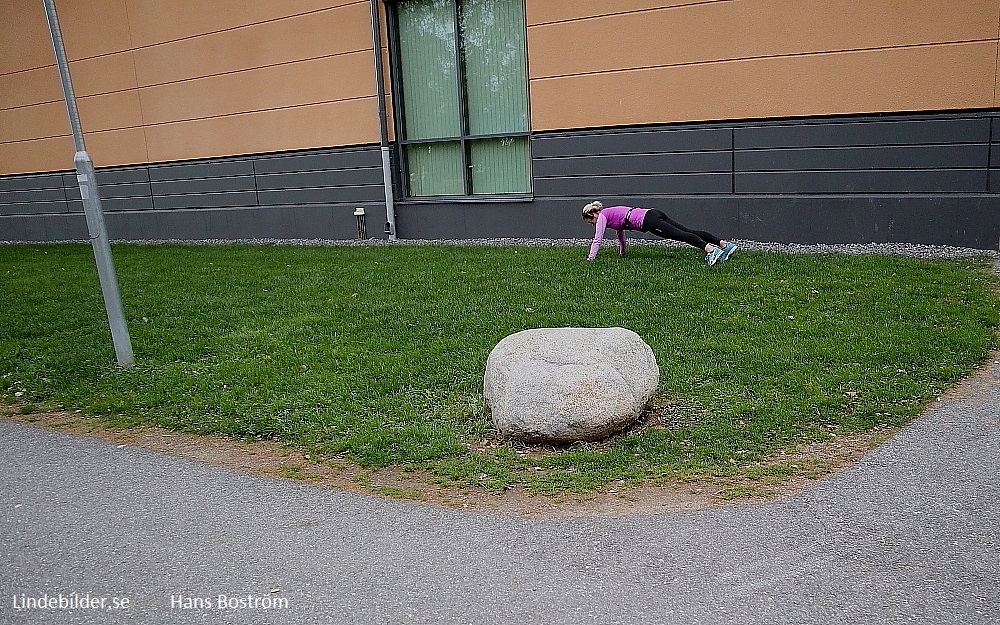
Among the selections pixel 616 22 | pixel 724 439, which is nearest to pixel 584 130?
pixel 616 22

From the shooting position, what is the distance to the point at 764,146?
10.6 m

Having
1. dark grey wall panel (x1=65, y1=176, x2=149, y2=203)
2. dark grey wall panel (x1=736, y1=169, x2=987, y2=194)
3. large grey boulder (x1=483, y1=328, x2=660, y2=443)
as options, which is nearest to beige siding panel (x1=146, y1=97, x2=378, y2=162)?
dark grey wall panel (x1=65, y1=176, x2=149, y2=203)

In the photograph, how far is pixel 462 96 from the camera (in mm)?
13023

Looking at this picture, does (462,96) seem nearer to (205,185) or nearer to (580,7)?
(580,7)

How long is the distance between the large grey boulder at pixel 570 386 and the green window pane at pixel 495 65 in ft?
27.6

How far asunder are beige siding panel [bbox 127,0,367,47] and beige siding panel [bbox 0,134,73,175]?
3.39 m

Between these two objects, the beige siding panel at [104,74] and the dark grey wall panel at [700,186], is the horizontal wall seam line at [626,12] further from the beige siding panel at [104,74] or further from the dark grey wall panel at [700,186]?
the beige siding panel at [104,74]

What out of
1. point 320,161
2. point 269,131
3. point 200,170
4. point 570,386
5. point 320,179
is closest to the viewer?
point 570,386

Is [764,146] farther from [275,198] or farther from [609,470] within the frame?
[275,198]

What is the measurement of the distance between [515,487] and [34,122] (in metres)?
17.7

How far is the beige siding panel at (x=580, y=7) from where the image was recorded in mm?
10898

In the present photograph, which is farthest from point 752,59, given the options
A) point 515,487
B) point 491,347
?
point 515,487

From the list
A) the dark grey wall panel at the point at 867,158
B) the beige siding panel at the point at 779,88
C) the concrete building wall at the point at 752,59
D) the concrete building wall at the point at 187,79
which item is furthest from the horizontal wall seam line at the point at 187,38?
the dark grey wall panel at the point at 867,158

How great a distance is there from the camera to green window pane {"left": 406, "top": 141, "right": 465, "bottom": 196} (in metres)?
13.4
